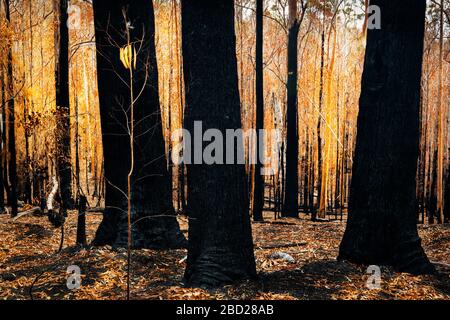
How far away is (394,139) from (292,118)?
7768 mm

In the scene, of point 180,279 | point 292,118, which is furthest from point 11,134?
point 180,279

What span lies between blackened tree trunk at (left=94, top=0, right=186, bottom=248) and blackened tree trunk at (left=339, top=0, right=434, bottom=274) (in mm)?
2906

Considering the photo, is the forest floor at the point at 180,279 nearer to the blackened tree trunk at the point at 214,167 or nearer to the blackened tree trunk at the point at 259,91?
the blackened tree trunk at the point at 214,167

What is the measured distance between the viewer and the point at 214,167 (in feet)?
12.5

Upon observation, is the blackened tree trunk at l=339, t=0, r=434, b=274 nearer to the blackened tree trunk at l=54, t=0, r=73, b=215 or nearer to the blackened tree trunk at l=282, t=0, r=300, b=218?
the blackened tree trunk at l=54, t=0, r=73, b=215

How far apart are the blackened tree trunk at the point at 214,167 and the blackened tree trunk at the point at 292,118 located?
27.9 feet

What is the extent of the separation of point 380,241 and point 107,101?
14.5 feet

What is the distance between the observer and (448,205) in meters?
11.1

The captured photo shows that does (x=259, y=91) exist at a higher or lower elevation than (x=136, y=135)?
higher

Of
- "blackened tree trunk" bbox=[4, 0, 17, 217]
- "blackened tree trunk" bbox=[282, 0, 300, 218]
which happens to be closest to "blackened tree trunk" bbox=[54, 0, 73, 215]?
"blackened tree trunk" bbox=[4, 0, 17, 217]

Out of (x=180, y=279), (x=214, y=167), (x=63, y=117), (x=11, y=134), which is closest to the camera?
(x=214, y=167)

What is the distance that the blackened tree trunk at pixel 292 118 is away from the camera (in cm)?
1213

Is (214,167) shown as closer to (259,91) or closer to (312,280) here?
(312,280)

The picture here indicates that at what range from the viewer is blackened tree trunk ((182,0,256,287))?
381 cm
